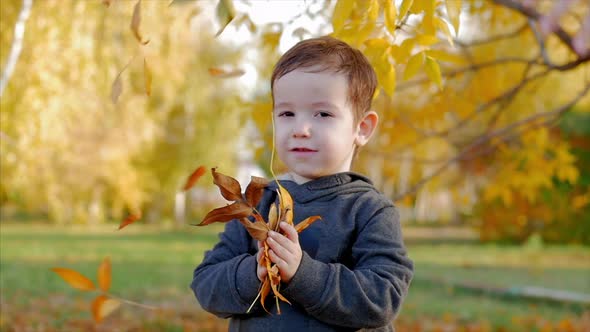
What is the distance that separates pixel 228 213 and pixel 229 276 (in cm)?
29

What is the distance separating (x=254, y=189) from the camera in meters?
1.53

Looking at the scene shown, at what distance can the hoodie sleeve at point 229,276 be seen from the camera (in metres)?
1.68

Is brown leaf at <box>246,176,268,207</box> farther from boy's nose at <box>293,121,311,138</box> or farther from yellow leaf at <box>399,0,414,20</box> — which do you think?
yellow leaf at <box>399,0,414,20</box>

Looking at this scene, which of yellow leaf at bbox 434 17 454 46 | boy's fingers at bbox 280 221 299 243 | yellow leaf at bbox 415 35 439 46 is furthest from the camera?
yellow leaf at bbox 415 35 439 46

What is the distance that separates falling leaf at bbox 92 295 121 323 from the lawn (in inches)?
7.4

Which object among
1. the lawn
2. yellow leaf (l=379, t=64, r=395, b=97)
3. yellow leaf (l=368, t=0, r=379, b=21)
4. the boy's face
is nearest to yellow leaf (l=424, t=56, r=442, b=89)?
yellow leaf (l=379, t=64, r=395, b=97)

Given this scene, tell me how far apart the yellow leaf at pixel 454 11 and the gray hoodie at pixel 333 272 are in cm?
47

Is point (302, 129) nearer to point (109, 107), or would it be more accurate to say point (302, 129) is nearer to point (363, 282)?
point (363, 282)

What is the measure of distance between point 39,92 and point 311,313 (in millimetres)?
6387

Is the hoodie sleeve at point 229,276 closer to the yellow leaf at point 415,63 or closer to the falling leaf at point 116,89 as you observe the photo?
the falling leaf at point 116,89

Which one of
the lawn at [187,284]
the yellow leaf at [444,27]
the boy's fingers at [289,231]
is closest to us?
the boy's fingers at [289,231]

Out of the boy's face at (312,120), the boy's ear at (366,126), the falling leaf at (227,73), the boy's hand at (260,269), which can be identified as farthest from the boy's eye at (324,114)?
the boy's hand at (260,269)

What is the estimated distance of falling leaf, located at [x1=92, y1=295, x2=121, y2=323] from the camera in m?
1.79

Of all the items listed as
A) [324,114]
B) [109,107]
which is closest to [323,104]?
[324,114]
